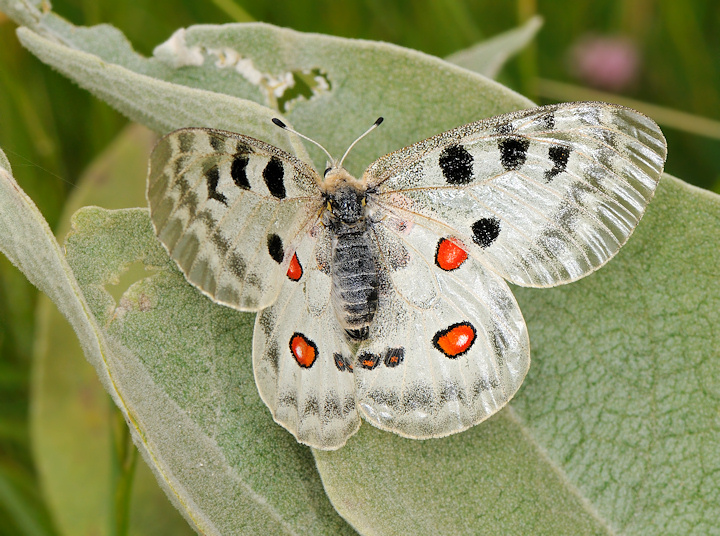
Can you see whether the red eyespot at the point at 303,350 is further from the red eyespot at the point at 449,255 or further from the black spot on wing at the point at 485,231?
the black spot on wing at the point at 485,231

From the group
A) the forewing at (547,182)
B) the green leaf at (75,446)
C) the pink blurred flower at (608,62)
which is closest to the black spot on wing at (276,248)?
the forewing at (547,182)

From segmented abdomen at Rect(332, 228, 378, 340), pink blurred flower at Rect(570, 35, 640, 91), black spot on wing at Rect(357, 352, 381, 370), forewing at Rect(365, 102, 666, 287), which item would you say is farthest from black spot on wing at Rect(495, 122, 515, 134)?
pink blurred flower at Rect(570, 35, 640, 91)

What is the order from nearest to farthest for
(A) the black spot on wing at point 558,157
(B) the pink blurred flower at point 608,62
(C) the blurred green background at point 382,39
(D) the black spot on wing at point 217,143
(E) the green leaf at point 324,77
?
(D) the black spot on wing at point 217,143, (A) the black spot on wing at point 558,157, (E) the green leaf at point 324,77, (C) the blurred green background at point 382,39, (B) the pink blurred flower at point 608,62

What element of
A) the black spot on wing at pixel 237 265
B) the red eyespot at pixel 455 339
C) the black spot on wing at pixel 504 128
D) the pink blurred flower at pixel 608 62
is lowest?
the pink blurred flower at pixel 608 62

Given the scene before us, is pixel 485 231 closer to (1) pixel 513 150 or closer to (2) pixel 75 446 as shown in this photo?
(1) pixel 513 150

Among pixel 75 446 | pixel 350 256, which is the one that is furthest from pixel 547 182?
pixel 75 446

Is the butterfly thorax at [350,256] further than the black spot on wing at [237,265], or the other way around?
the butterfly thorax at [350,256]
